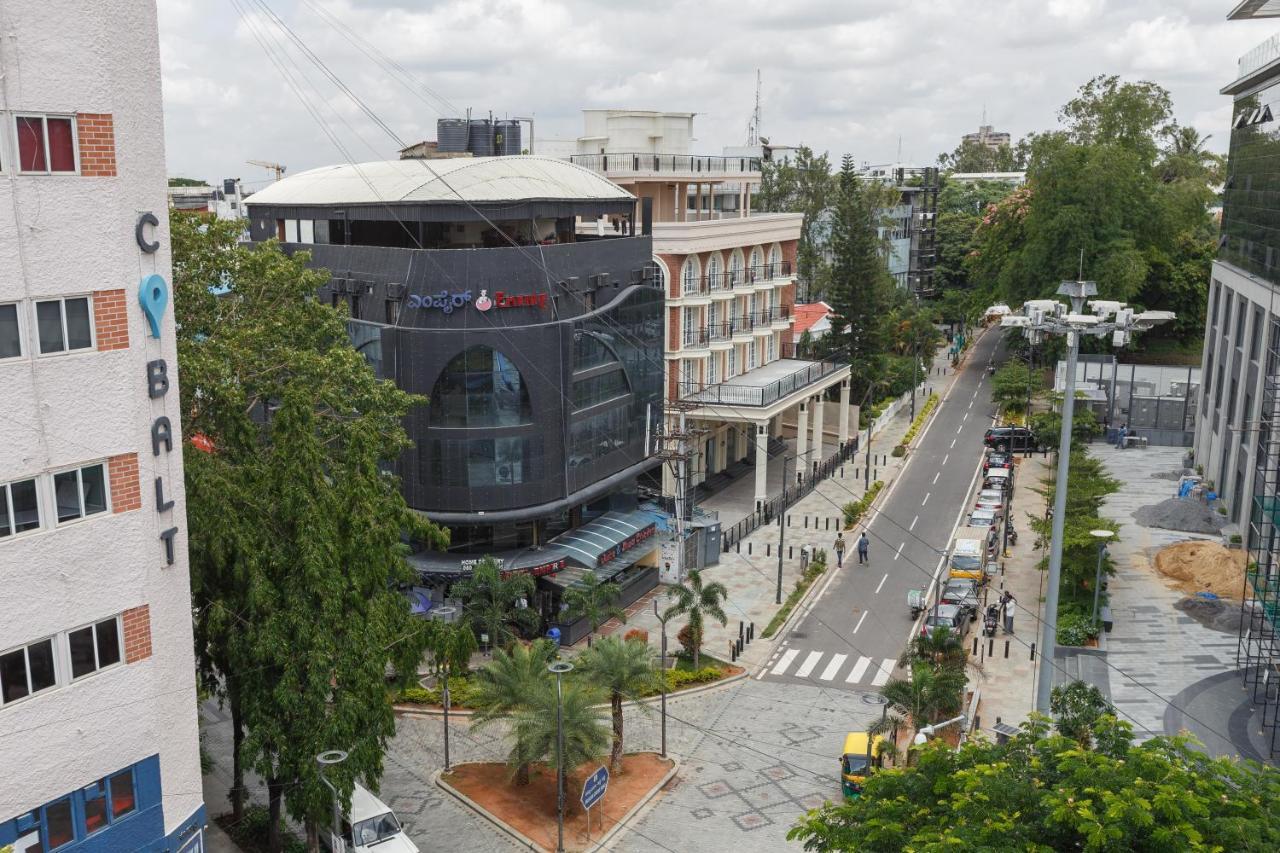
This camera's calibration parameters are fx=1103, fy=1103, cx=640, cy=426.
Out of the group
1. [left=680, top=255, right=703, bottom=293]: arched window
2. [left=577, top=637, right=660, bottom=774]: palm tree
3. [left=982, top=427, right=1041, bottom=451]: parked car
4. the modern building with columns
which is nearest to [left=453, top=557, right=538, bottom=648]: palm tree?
[left=577, top=637, right=660, bottom=774]: palm tree

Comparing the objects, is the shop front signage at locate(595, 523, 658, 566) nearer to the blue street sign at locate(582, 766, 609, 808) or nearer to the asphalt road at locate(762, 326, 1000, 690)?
the asphalt road at locate(762, 326, 1000, 690)

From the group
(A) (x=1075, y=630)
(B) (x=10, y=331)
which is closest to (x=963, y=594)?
(A) (x=1075, y=630)

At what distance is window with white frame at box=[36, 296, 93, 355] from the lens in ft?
60.2

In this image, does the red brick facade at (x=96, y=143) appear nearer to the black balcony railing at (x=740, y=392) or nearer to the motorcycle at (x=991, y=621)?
the motorcycle at (x=991, y=621)

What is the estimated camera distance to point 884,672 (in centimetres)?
3753

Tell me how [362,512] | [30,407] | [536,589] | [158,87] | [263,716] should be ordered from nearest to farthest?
[30,407] → [158,87] → [263,716] → [362,512] → [536,589]

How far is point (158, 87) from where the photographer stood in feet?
64.8

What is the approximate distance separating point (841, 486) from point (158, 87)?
46.6 metres

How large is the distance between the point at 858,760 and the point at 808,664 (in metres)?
8.82

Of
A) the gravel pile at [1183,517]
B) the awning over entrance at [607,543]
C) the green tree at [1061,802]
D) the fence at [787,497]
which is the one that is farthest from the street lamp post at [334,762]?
the gravel pile at [1183,517]

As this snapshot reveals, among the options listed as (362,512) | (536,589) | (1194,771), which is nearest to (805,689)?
(536,589)

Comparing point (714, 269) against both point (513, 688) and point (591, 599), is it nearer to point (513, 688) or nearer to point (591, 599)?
point (591, 599)

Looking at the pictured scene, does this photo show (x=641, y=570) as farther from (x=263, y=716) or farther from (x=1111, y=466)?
(x=1111, y=466)

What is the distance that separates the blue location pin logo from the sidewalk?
23.8 m
